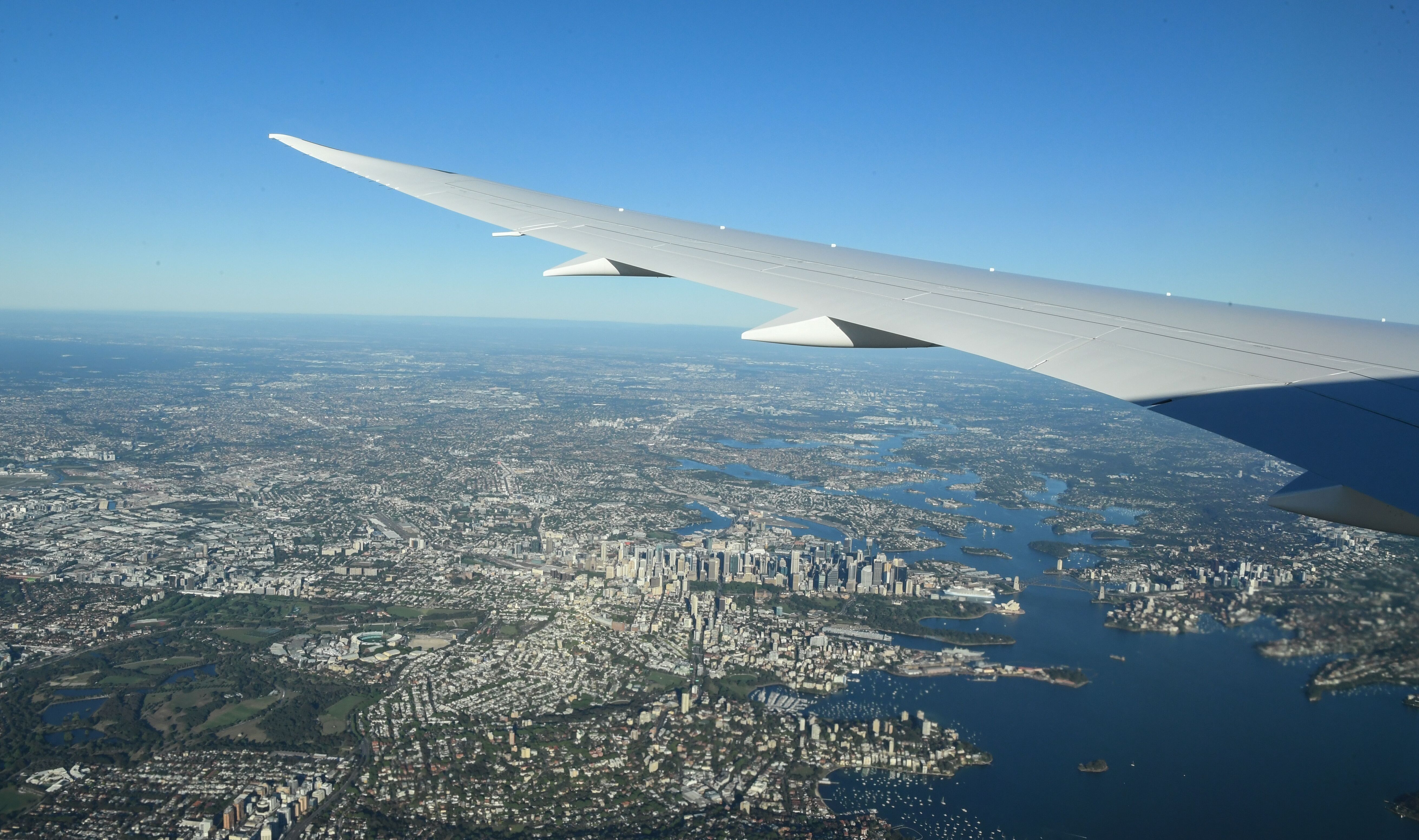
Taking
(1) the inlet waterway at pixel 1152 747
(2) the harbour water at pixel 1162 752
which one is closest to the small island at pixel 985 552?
(1) the inlet waterway at pixel 1152 747

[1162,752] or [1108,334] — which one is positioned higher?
[1108,334]

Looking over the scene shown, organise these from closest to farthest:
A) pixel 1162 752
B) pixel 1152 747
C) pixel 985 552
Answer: pixel 1162 752 → pixel 1152 747 → pixel 985 552

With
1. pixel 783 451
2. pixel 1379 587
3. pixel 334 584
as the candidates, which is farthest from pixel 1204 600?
pixel 783 451

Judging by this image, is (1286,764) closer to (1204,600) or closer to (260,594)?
(1204,600)

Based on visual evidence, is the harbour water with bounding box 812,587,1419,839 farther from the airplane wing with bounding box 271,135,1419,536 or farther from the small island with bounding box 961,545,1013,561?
the airplane wing with bounding box 271,135,1419,536

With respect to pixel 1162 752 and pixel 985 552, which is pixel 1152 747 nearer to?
pixel 1162 752

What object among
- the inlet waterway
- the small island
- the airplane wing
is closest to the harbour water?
the inlet waterway

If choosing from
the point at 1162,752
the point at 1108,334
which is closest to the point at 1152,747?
the point at 1162,752

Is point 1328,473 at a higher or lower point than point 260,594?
higher
